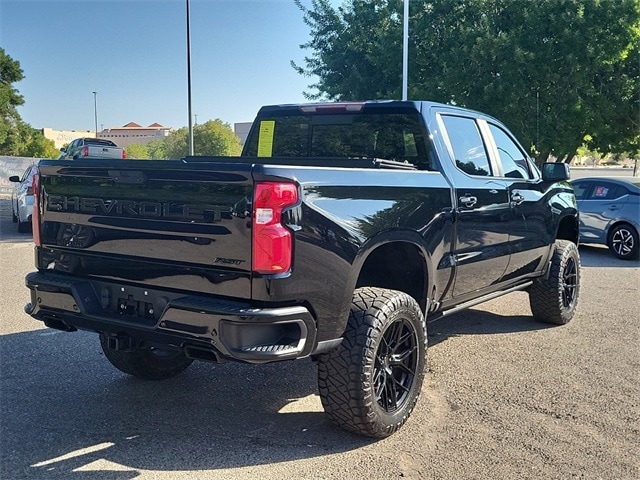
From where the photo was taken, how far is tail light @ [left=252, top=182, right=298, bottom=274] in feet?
9.39

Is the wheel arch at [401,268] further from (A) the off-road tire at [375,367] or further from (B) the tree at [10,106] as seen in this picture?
(B) the tree at [10,106]

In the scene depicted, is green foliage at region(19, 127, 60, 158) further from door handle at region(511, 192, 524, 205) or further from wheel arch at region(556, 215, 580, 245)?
door handle at region(511, 192, 524, 205)

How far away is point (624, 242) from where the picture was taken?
35.6 ft

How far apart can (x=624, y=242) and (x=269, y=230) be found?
9762mm

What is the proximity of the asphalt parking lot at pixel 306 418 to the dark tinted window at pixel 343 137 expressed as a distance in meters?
1.70

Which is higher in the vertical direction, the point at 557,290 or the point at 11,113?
the point at 11,113

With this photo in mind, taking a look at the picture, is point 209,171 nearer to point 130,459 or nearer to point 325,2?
point 130,459

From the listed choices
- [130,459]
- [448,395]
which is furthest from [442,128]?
[130,459]

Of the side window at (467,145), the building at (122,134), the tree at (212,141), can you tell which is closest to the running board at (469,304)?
the side window at (467,145)

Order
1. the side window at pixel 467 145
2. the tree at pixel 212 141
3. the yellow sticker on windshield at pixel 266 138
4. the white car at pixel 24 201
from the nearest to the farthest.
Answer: the side window at pixel 467 145 < the yellow sticker on windshield at pixel 266 138 < the white car at pixel 24 201 < the tree at pixel 212 141

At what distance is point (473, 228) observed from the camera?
14.6 ft

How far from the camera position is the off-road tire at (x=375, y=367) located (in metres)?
3.29

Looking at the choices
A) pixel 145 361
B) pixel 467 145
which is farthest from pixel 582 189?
pixel 145 361

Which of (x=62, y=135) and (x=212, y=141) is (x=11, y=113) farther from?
(x=62, y=135)
